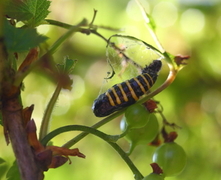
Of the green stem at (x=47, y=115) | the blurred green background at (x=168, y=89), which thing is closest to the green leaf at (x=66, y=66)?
the green stem at (x=47, y=115)

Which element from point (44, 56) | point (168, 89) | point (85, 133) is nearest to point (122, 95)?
point (85, 133)

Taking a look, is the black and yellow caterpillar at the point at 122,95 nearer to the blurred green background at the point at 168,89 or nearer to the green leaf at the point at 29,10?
the green leaf at the point at 29,10

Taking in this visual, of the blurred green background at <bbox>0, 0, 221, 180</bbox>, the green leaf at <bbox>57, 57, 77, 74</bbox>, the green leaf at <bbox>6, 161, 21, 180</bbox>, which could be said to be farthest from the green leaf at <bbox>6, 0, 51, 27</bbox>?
the blurred green background at <bbox>0, 0, 221, 180</bbox>

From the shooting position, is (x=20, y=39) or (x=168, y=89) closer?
(x=20, y=39)

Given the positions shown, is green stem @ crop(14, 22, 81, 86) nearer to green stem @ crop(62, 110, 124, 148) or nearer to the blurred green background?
green stem @ crop(62, 110, 124, 148)

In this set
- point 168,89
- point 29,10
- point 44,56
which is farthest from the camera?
point 168,89

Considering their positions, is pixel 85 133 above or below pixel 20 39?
below

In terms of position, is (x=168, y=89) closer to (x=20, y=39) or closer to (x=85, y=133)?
(x=85, y=133)

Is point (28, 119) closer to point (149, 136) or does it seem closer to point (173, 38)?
point (149, 136)

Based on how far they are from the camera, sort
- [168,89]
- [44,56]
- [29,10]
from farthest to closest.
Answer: [168,89] → [29,10] → [44,56]
